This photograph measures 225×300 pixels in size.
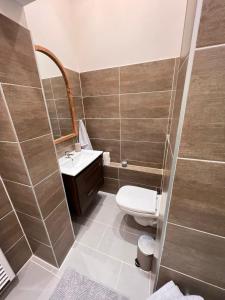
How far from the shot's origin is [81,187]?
1437 mm

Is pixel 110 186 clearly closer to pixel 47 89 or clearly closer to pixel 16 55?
pixel 47 89

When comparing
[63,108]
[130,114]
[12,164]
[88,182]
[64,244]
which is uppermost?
[63,108]

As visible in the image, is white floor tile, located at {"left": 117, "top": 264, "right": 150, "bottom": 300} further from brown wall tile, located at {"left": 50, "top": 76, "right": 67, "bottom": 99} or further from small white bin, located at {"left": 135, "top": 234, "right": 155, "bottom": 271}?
brown wall tile, located at {"left": 50, "top": 76, "right": 67, "bottom": 99}

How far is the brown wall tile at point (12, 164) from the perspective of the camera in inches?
32.5

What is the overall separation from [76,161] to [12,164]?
2.91 feet

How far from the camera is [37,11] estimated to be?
127 centimetres

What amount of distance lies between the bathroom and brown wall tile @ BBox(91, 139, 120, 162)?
2cm

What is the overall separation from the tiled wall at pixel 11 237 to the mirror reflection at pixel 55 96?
805 millimetres

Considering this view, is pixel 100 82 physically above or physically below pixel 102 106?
above

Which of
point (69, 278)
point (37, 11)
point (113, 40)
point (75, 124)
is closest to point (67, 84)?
point (75, 124)

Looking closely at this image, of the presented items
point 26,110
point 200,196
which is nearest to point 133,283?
point 200,196

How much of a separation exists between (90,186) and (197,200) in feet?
4.31

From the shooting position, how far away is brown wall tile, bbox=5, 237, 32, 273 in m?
1.16

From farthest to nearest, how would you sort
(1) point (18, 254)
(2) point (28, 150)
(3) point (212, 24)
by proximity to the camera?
(1) point (18, 254)
(2) point (28, 150)
(3) point (212, 24)
